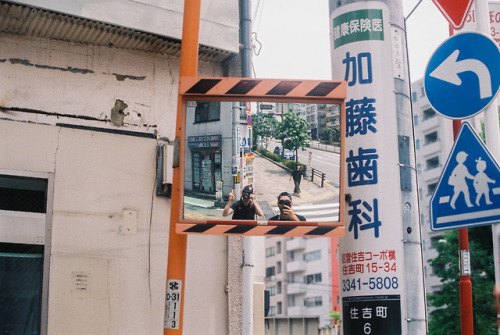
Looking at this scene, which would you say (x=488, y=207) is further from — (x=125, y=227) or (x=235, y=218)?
(x=125, y=227)

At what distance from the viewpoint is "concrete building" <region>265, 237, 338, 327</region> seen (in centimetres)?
6712

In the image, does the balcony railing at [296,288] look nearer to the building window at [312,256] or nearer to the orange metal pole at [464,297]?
the building window at [312,256]

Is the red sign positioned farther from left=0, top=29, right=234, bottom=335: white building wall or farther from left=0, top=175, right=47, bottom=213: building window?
left=0, top=175, right=47, bottom=213: building window

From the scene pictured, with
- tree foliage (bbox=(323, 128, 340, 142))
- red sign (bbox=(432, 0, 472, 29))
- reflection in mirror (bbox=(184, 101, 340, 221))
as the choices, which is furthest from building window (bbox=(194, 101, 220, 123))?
red sign (bbox=(432, 0, 472, 29))

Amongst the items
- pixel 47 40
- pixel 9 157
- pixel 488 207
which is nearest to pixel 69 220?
pixel 9 157

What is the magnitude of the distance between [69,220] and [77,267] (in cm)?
48

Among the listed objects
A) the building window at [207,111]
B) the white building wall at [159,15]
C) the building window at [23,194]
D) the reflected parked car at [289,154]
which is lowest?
the building window at [23,194]

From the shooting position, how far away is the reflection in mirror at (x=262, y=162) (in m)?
4.81

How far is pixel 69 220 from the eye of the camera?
6.15 metres

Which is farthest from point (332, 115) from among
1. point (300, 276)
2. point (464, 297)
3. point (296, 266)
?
point (300, 276)

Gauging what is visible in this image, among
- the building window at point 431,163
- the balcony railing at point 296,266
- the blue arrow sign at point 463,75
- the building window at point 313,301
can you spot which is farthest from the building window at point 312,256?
the blue arrow sign at point 463,75

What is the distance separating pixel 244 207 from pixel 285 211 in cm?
33

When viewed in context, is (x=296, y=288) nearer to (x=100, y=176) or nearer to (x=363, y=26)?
(x=100, y=176)

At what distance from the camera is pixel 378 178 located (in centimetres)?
549
